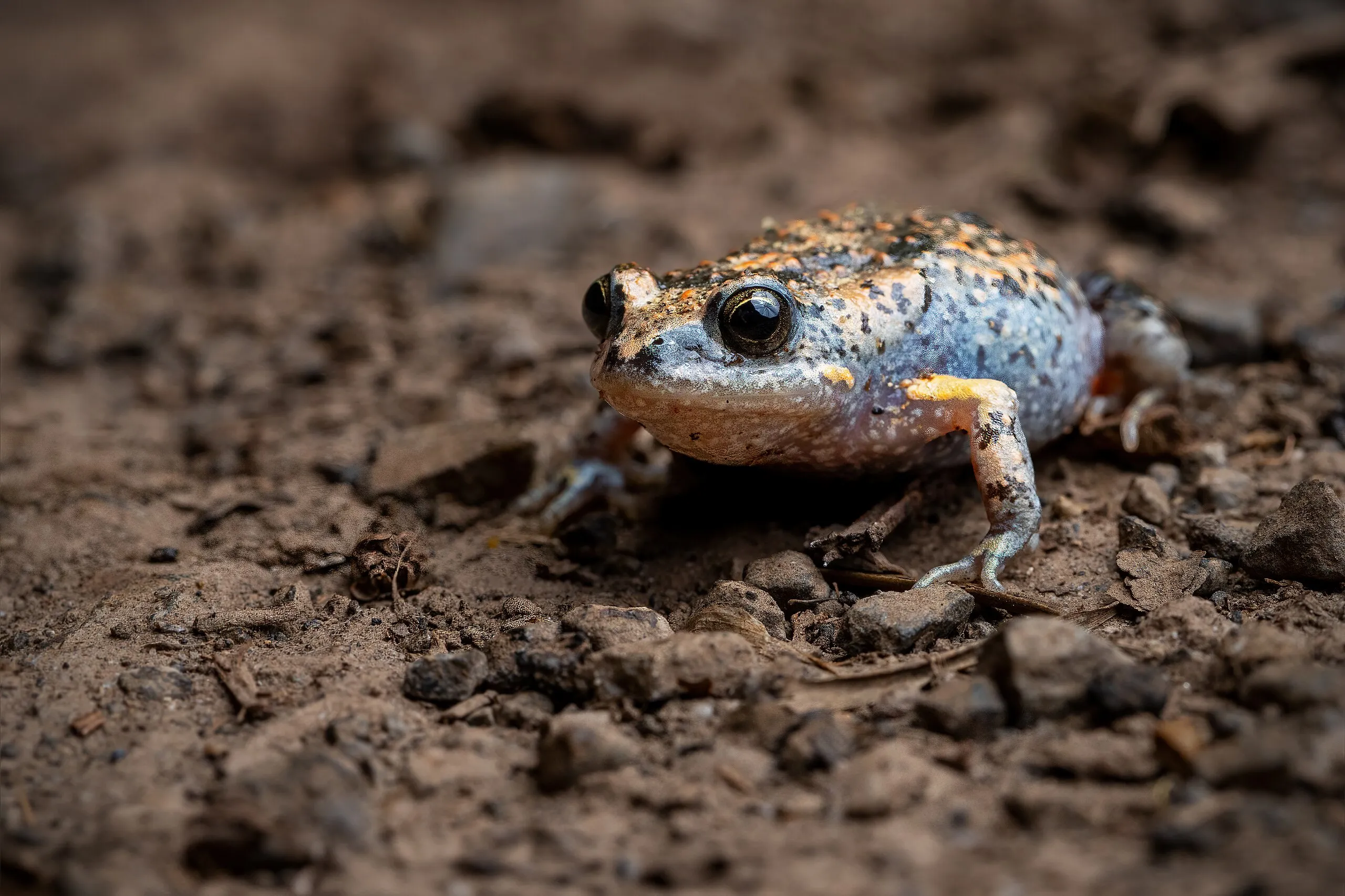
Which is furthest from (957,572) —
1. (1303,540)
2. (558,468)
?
(558,468)

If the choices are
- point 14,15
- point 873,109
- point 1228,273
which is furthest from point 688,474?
point 14,15

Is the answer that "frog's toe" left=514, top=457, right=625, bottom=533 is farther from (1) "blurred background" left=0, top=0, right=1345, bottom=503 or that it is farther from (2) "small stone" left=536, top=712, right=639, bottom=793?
(2) "small stone" left=536, top=712, right=639, bottom=793

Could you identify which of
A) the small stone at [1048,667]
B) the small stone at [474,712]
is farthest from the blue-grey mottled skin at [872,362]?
the small stone at [474,712]

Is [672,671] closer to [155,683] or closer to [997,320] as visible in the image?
[155,683]

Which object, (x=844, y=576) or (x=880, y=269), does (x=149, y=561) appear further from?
(x=880, y=269)

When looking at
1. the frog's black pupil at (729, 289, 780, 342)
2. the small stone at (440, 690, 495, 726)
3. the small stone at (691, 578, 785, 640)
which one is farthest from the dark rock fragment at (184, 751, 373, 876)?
the frog's black pupil at (729, 289, 780, 342)

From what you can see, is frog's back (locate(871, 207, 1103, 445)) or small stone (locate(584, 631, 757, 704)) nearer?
small stone (locate(584, 631, 757, 704))
